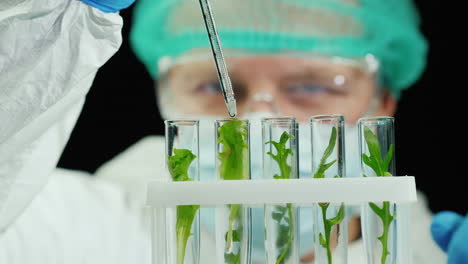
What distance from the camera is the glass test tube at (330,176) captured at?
682 mm

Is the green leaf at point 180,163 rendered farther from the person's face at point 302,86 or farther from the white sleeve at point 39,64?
the person's face at point 302,86

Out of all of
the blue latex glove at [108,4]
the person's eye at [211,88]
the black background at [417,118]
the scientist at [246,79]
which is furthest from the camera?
the black background at [417,118]

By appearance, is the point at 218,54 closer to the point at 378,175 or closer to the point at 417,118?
the point at 378,175

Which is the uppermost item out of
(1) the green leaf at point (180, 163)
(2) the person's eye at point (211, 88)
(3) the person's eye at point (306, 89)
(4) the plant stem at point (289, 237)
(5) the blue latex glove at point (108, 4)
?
(2) the person's eye at point (211, 88)

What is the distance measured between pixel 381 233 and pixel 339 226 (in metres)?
0.05

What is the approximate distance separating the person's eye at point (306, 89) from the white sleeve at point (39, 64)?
1.12 metres

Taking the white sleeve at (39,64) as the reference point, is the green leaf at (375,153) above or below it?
below

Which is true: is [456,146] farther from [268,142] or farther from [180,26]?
[268,142]

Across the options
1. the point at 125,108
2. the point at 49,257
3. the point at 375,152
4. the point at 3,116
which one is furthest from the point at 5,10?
the point at 125,108

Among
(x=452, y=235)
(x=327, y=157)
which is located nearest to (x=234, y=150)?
(x=327, y=157)

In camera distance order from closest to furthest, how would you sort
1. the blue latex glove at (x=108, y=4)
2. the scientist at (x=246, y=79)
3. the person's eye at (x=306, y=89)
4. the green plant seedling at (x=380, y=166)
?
the green plant seedling at (x=380, y=166) < the blue latex glove at (x=108, y=4) < the scientist at (x=246, y=79) < the person's eye at (x=306, y=89)

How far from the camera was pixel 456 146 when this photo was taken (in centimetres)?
221

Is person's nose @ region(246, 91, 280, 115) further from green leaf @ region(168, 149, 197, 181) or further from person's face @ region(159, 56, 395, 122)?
green leaf @ region(168, 149, 197, 181)

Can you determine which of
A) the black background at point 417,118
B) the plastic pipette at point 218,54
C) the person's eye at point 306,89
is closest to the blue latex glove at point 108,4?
the plastic pipette at point 218,54
